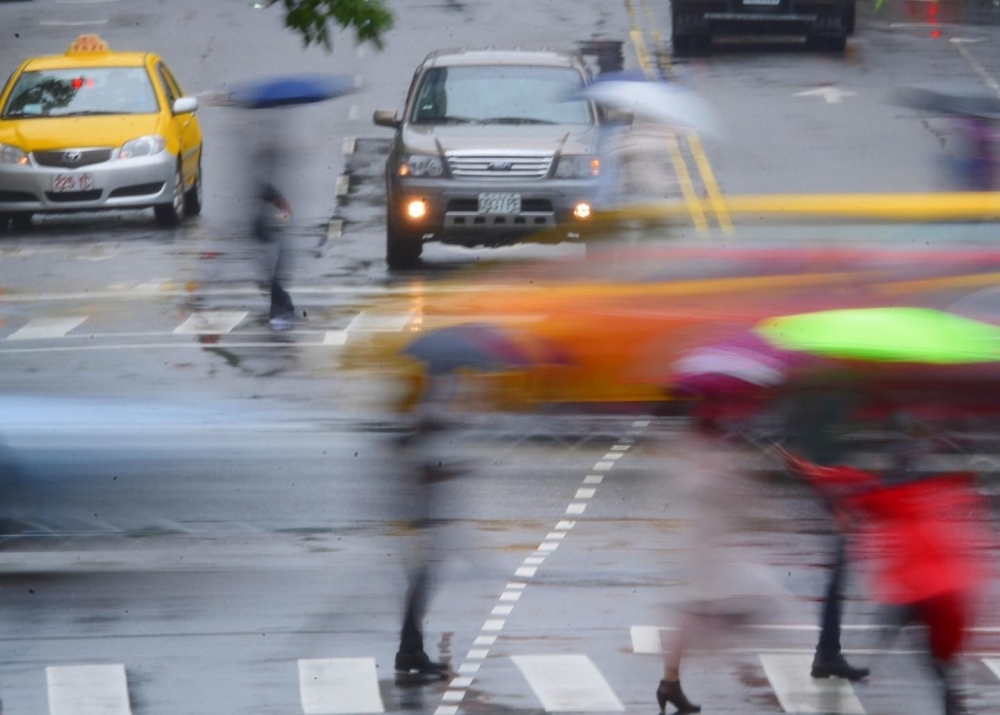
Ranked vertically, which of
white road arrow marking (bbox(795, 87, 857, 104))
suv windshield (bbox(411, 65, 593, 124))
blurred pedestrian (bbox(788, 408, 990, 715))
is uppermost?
blurred pedestrian (bbox(788, 408, 990, 715))

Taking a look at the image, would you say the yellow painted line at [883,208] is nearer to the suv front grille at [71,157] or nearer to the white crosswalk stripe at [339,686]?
the white crosswalk stripe at [339,686]

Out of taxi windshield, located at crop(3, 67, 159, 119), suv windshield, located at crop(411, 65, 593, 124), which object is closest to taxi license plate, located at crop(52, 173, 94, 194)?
taxi windshield, located at crop(3, 67, 159, 119)

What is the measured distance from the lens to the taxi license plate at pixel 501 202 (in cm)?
1844

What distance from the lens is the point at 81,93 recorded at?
2241 cm

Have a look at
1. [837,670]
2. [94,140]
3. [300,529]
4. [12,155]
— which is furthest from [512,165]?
[837,670]

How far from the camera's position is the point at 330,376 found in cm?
1490

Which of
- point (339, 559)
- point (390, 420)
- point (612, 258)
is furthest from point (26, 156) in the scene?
point (339, 559)

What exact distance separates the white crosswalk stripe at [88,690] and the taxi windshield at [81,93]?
14.1m

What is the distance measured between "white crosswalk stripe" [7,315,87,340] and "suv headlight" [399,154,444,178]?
313cm

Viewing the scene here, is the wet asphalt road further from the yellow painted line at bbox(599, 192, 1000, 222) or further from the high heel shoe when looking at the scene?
the yellow painted line at bbox(599, 192, 1000, 222)

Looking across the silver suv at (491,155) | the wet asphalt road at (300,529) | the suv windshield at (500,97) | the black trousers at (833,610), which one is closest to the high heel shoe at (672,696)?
the wet asphalt road at (300,529)

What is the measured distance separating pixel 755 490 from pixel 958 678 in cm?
528

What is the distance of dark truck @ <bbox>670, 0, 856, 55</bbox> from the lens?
1254 inches

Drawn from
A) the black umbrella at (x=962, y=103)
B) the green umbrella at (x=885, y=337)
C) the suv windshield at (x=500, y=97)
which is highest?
the green umbrella at (x=885, y=337)
